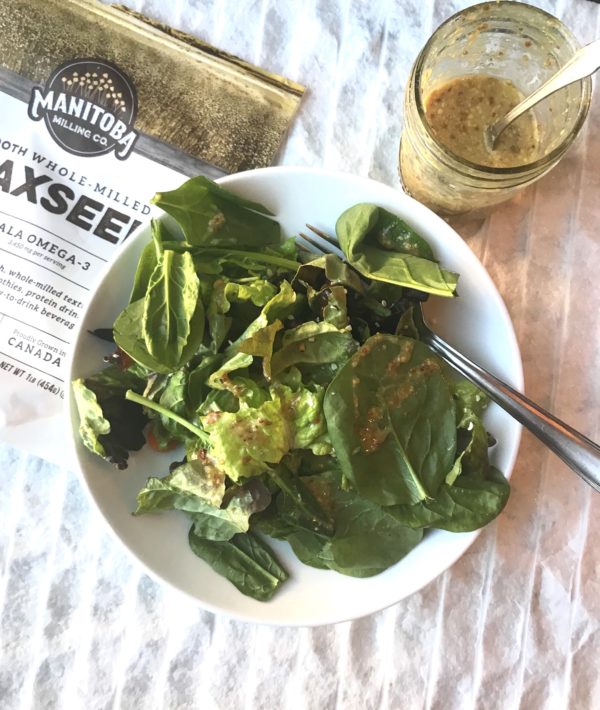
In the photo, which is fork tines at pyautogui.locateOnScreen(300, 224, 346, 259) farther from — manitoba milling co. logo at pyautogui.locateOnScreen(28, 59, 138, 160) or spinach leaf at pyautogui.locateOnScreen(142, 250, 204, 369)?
manitoba milling co. logo at pyautogui.locateOnScreen(28, 59, 138, 160)

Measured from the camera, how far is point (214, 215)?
2.00 ft

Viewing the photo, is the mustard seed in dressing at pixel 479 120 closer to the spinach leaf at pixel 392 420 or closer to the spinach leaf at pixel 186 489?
the spinach leaf at pixel 392 420

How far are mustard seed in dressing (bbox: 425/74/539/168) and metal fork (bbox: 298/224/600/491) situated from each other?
17 centimetres

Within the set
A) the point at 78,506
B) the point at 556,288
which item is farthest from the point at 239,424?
the point at 556,288

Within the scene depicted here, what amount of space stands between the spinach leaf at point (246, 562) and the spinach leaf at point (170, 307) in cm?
18

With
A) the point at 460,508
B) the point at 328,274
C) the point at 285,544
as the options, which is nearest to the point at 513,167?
the point at 328,274

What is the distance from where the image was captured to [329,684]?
723 mm

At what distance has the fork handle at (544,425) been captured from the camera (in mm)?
583

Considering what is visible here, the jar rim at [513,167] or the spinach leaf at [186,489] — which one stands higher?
the jar rim at [513,167]

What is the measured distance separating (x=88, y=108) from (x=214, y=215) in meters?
0.25

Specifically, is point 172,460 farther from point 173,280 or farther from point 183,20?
point 183,20

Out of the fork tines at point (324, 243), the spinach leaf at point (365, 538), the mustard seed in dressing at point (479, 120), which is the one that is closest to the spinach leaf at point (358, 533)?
the spinach leaf at point (365, 538)

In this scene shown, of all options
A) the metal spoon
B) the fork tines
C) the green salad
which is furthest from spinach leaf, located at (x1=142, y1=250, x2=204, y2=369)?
the metal spoon

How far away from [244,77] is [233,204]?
0.70 feet
